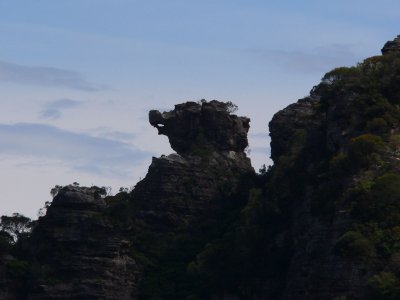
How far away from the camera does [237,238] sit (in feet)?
485

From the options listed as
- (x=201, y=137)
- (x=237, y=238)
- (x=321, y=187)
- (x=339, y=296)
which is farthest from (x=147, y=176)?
(x=339, y=296)

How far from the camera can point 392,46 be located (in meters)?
155

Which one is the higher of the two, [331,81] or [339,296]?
[331,81]

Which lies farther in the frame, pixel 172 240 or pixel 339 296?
pixel 172 240

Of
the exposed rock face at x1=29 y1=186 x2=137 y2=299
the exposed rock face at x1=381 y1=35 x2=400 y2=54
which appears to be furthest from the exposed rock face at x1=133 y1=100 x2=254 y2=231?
the exposed rock face at x1=381 y1=35 x2=400 y2=54

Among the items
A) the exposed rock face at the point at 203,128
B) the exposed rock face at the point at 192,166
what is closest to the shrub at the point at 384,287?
the exposed rock face at the point at 192,166

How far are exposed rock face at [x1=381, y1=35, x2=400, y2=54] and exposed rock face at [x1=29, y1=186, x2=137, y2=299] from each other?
23.3 meters

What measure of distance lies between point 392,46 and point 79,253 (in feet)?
88.6

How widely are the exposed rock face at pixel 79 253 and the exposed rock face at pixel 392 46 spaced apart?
23.3 metres

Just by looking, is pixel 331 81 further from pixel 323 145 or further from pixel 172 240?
pixel 172 240

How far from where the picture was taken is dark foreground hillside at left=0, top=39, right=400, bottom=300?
130250mm

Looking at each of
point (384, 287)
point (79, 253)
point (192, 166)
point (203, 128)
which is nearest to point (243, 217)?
point (79, 253)

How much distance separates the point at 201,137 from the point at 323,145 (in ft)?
66.5

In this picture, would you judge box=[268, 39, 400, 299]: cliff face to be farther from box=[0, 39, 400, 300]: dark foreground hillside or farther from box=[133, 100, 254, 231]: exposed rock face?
box=[133, 100, 254, 231]: exposed rock face
